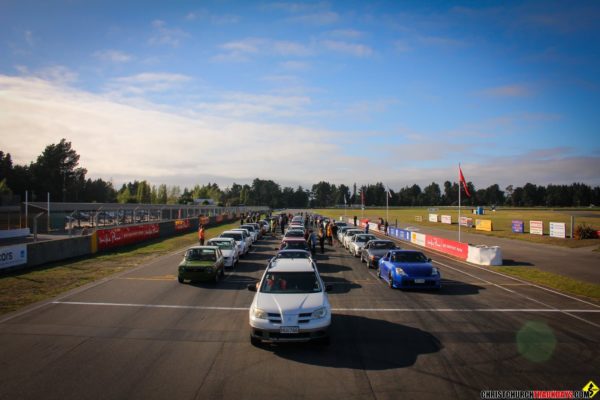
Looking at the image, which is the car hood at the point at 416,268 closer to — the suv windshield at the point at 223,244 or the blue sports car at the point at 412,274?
the blue sports car at the point at 412,274

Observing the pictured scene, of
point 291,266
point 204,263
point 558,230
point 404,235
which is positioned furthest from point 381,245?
point 558,230

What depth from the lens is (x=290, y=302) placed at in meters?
8.62

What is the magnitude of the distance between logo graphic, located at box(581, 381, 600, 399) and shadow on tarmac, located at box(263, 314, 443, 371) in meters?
2.52

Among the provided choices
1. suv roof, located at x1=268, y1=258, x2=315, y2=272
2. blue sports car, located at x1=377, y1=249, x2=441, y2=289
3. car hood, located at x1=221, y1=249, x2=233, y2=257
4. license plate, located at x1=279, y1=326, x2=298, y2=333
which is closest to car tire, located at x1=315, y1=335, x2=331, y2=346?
license plate, located at x1=279, y1=326, x2=298, y2=333

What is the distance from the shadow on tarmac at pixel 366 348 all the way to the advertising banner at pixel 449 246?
17.3 m

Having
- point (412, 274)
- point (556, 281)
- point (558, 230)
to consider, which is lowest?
point (556, 281)

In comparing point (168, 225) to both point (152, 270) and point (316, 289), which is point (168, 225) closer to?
point (152, 270)

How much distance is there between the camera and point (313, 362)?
7.56 m

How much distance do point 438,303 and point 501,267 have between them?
11.5m

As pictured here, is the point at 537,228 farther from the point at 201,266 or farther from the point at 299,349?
the point at 299,349

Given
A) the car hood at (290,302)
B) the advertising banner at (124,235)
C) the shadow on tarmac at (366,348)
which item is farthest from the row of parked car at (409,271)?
the advertising banner at (124,235)

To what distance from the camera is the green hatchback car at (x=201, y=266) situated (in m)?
15.6

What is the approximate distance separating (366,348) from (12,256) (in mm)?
17583

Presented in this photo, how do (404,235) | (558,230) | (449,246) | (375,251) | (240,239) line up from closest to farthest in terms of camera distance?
1. (375,251)
2. (240,239)
3. (449,246)
4. (404,235)
5. (558,230)
